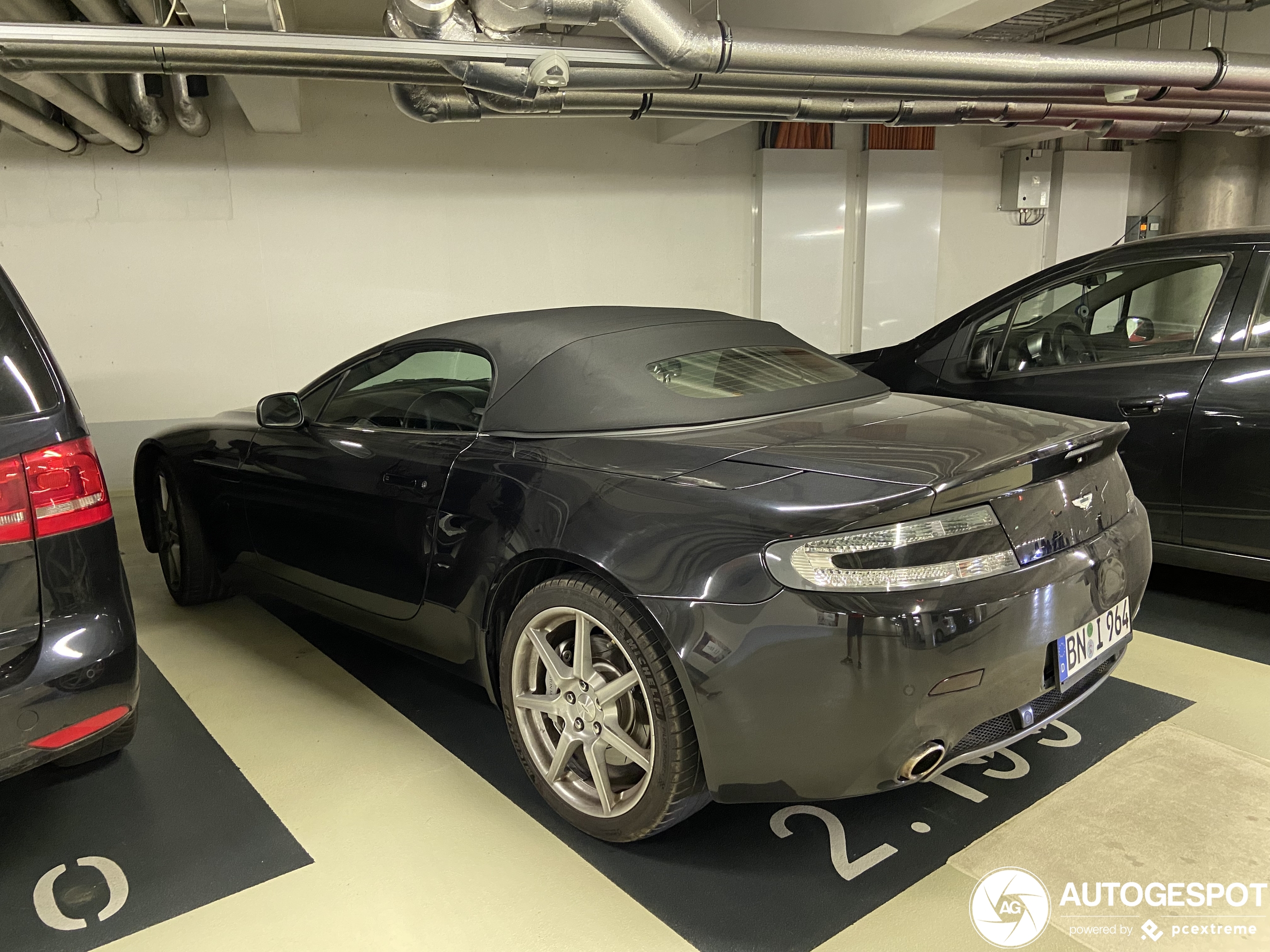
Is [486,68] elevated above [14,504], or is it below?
above

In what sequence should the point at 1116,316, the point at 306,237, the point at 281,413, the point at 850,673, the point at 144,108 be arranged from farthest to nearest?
the point at 306,237, the point at 144,108, the point at 1116,316, the point at 281,413, the point at 850,673

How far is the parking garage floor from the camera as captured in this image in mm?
1713

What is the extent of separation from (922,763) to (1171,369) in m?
2.21

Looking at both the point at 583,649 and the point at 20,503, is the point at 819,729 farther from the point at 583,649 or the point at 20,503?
the point at 20,503

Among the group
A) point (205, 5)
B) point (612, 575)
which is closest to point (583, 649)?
point (612, 575)

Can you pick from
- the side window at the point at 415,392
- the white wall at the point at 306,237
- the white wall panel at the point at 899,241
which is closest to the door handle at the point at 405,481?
the side window at the point at 415,392

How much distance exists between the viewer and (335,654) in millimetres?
3135

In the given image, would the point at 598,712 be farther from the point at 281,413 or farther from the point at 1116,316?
the point at 1116,316

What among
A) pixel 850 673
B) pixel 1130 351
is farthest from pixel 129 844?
pixel 1130 351

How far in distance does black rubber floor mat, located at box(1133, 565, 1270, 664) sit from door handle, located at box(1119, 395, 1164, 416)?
768 mm

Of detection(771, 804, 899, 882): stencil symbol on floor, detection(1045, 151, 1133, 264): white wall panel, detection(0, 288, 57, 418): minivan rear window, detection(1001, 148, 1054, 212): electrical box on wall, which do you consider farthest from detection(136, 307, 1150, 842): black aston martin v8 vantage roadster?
detection(1045, 151, 1133, 264): white wall panel

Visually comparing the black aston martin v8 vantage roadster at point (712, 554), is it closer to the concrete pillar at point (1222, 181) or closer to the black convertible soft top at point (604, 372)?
the black convertible soft top at point (604, 372)

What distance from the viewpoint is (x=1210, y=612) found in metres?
3.29

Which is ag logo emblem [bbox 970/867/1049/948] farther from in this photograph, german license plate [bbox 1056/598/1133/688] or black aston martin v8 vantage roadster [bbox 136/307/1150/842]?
german license plate [bbox 1056/598/1133/688]
